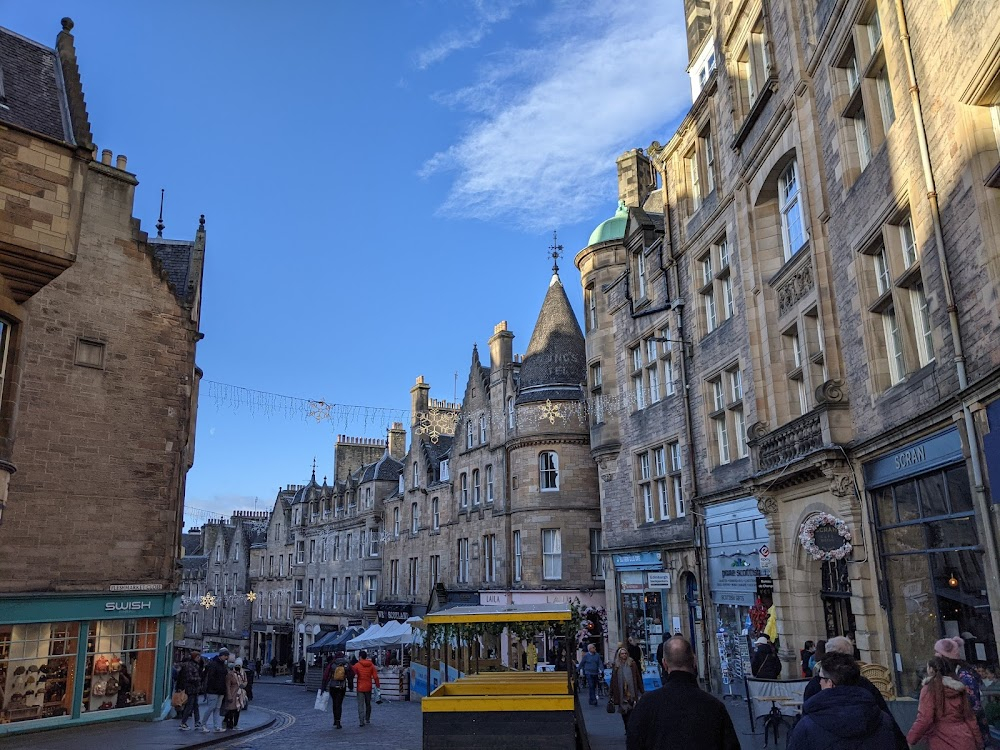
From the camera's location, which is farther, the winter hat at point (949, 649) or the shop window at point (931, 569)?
the shop window at point (931, 569)

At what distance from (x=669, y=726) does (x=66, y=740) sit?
15.3m

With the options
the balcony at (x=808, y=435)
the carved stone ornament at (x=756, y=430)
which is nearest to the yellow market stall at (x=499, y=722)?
the balcony at (x=808, y=435)

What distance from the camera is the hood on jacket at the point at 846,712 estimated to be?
4270mm

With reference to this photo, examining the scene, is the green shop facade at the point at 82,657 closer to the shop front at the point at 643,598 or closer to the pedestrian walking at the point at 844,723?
the shop front at the point at 643,598

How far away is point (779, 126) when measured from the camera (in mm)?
15273

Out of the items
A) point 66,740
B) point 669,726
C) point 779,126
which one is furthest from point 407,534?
point 669,726

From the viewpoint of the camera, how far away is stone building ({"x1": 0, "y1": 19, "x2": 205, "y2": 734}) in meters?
17.7

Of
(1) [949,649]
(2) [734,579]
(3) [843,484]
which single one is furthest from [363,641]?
(1) [949,649]

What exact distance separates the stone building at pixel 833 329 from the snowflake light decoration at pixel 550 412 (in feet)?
26.8

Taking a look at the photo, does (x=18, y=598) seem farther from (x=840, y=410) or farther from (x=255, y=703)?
(x=840, y=410)

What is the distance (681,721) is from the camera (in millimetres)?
4336

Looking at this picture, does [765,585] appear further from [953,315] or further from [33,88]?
[33,88]

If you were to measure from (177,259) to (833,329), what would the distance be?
1946 cm

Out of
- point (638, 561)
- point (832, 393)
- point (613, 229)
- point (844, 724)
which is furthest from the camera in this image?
point (613, 229)
